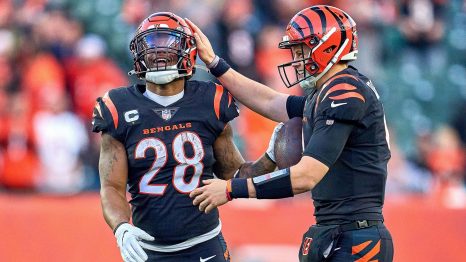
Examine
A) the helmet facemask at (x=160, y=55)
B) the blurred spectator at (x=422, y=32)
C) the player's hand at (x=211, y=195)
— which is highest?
the blurred spectator at (x=422, y=32)

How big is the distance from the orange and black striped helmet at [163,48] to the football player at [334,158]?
0.57m

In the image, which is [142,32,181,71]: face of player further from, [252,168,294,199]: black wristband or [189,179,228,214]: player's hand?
[252,168,294,199]: black wristband

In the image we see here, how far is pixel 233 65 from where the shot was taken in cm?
1073

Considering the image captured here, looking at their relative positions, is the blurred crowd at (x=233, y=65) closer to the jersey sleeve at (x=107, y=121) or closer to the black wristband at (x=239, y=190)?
the jersey sleeve at (x=107, y=121)

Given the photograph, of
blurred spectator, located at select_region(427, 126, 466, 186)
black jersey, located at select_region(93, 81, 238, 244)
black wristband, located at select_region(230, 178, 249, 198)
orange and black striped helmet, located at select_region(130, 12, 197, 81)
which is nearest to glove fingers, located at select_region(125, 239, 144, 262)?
black jersey, located at select_region(93, 81, 238, 244)

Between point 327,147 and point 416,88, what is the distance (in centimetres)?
626

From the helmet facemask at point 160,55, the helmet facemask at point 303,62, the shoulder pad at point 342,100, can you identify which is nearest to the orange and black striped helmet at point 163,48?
the helmet facemask at point 160,55

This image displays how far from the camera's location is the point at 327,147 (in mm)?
5113

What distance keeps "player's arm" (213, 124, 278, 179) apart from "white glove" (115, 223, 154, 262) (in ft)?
2.44

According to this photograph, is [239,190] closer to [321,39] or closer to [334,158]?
[334,158]

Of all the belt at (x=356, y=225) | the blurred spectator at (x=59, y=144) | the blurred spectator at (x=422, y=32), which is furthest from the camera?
the blurred spectator at (x=422, y=32)

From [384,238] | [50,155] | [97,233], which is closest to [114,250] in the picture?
[97,233]

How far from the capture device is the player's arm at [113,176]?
18.1 feet

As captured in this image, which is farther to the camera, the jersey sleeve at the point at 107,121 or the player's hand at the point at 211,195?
the jersey sleeve at the point at 107,121
